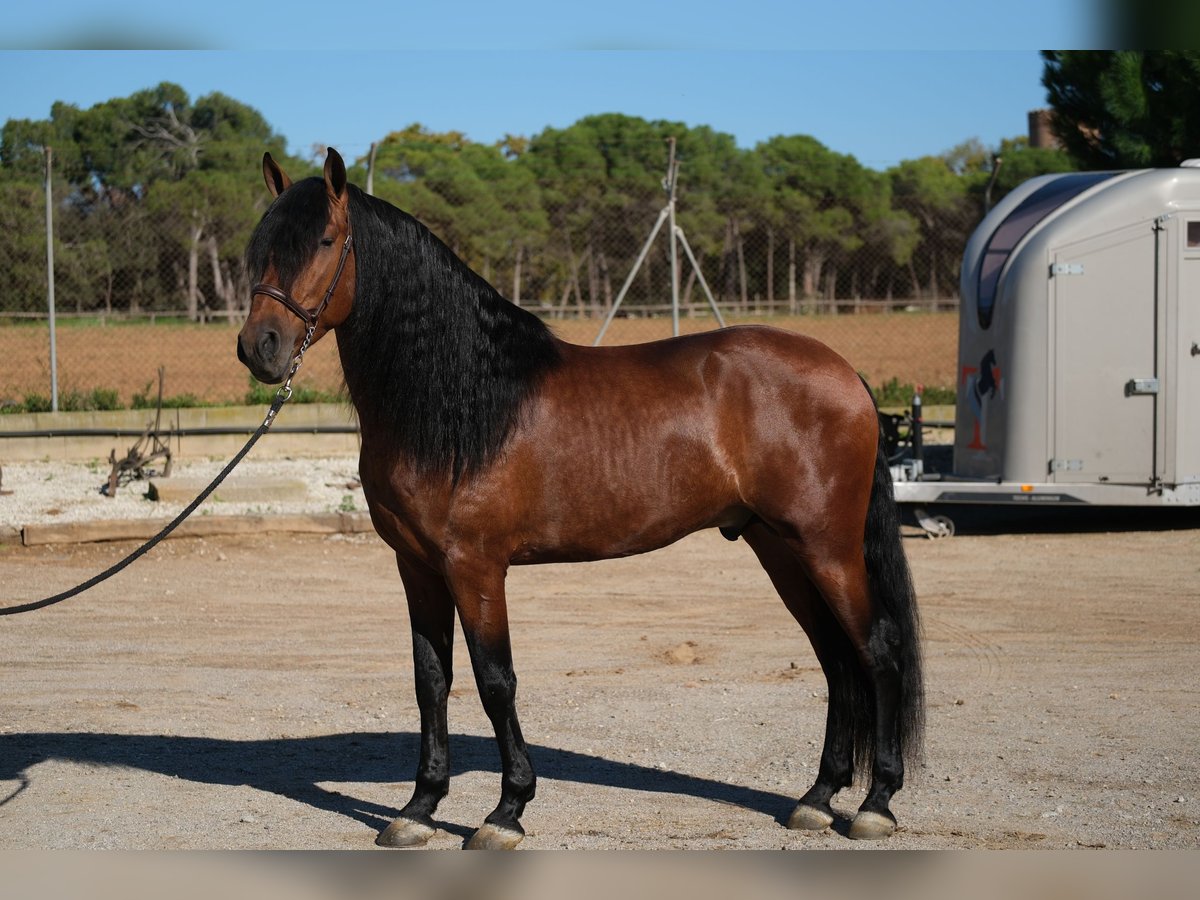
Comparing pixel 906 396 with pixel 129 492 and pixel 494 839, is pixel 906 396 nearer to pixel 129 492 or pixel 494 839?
pixel 129 492

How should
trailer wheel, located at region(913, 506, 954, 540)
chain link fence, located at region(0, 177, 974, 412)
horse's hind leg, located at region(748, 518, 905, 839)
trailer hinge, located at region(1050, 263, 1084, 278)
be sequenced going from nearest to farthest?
horse's hind leg, located at region(748, 518, 905, 839), trailer hinge, located at region(1050, 263, 1084, 278), trailer wheel, located at region(913, 506, 954, 540), chain link fence, located at region(0, 177, 974, 412)

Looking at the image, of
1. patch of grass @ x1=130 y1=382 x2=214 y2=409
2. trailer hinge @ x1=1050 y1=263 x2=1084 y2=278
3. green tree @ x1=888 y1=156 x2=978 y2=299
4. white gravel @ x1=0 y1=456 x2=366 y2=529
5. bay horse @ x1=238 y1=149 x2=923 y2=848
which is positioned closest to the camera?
bay horse @ x1=238 y1=149 x2=923 y2=848

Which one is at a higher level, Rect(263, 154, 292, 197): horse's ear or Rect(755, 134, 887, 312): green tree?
Rect(755, 134, 887, 312): green tree

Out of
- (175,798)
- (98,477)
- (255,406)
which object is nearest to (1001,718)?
(175,798)

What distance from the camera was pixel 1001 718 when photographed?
5.37m

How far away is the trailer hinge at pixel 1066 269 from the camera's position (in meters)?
9.32

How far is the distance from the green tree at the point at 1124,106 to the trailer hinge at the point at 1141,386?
581 centimetres

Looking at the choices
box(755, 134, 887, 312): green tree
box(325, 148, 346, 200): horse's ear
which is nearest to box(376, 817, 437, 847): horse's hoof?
box(325, 148, 346, 200): horse's ear

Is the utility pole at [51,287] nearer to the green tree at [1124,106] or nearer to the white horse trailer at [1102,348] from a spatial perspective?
the white horse trailer at [1102,348]

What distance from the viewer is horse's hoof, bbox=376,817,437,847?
394 cm

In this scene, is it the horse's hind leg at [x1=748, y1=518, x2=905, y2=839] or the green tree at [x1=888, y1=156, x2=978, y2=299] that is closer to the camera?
the horse's hind leg at [x1=748, y1=518, x2=905, y2=839]

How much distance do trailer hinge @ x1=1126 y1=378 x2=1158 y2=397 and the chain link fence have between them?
4534 mm

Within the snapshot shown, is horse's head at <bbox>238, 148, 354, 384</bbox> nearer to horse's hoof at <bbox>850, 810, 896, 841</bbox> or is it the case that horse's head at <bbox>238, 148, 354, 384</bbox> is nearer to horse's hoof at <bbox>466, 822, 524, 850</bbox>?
horse's hoof at <bbox>466, 822, 524, 850</bbox>

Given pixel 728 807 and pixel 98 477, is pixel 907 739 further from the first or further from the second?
pixel 98 477
